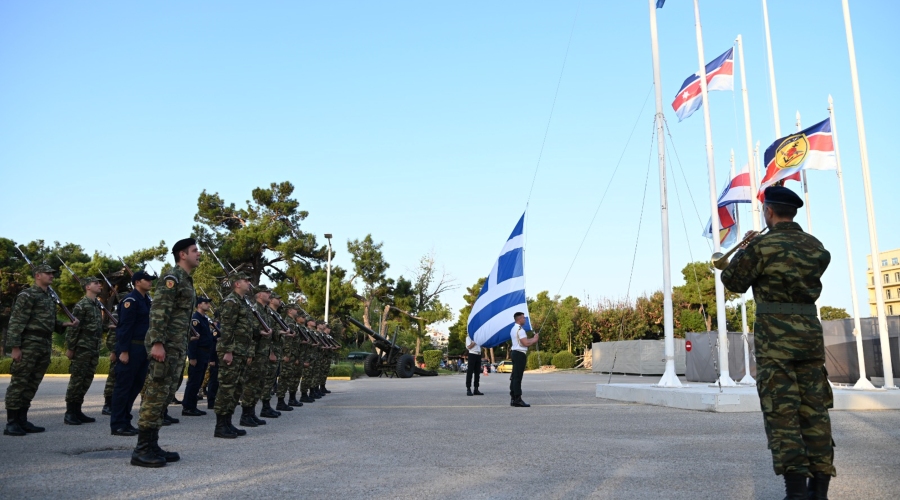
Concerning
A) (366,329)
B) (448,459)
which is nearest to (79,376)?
(448,459)

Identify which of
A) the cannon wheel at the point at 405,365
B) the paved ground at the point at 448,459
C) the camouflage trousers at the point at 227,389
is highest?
the cannon wheel at the point at 405,365

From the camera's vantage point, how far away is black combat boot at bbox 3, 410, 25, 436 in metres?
6.84

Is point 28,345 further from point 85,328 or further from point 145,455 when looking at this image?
point 145,455

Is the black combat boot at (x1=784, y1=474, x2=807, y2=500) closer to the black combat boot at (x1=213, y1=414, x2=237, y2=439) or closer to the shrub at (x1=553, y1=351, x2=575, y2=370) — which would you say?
the black combat boot at (x1=213, y1=414, x2=237, y2=439)

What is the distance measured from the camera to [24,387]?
714 cm

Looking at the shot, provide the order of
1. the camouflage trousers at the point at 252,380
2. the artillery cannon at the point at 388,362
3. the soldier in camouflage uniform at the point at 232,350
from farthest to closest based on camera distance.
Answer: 1. the artillery cannon at the point at 388,362
2. the camouflage trousers at the point at 252,380
3. the soldier in camouflage uniform at the point at 232,350

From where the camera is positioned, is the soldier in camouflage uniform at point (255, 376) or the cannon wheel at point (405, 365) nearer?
the soldier in camouflage uniform at point (255, 376)

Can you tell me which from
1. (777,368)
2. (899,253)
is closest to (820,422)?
(777,368)

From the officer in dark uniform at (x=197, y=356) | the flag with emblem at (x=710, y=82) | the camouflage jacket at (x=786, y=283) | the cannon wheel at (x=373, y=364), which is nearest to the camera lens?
the camouflage jacket at (x=786, y=283)

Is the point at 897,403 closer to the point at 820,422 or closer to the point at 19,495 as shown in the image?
the point at 820,422

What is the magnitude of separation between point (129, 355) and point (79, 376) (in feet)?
4.84

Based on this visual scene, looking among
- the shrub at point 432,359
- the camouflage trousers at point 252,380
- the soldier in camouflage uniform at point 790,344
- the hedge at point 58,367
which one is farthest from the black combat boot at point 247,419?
the shrub at point 432,359

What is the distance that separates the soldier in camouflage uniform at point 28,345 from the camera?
7059 mm

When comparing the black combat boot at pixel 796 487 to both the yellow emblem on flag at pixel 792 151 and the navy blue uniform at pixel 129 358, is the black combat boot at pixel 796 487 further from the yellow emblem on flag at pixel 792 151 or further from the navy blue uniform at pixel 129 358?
the yellow emblem on flag at pixel 792 151
